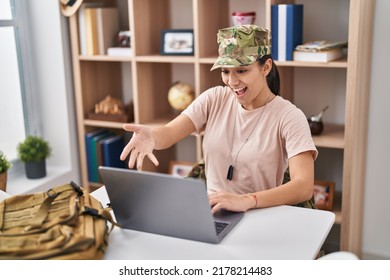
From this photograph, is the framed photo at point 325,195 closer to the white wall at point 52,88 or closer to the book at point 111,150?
the book at point 111,150

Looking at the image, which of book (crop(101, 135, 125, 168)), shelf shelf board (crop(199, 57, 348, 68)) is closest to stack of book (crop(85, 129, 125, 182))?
book (crop(101, 135, 125, 168))

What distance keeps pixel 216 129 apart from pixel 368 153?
1049 mm

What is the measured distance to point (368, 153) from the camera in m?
2.78

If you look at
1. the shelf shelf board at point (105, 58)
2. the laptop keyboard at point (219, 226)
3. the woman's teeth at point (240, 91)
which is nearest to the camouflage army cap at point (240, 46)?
the woman's teeth at point (240, 91)

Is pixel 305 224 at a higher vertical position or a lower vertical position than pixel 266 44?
lower

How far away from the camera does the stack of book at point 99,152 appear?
3.27 m

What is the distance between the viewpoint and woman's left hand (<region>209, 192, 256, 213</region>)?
1601mm

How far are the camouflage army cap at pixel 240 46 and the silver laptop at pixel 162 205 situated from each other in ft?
2.04

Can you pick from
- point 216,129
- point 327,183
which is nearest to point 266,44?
point 216,129

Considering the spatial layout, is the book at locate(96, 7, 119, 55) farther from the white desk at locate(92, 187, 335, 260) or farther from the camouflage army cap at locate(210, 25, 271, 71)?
the white desk at locate(92, 187, 335, 260)

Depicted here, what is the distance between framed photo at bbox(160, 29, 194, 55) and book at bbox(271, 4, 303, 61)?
506 millimetres

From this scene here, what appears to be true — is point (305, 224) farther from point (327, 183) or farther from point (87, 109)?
point (87, 109)

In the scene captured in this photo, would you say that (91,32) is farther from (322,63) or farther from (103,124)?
(322,63)

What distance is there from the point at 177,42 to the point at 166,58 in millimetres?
135
